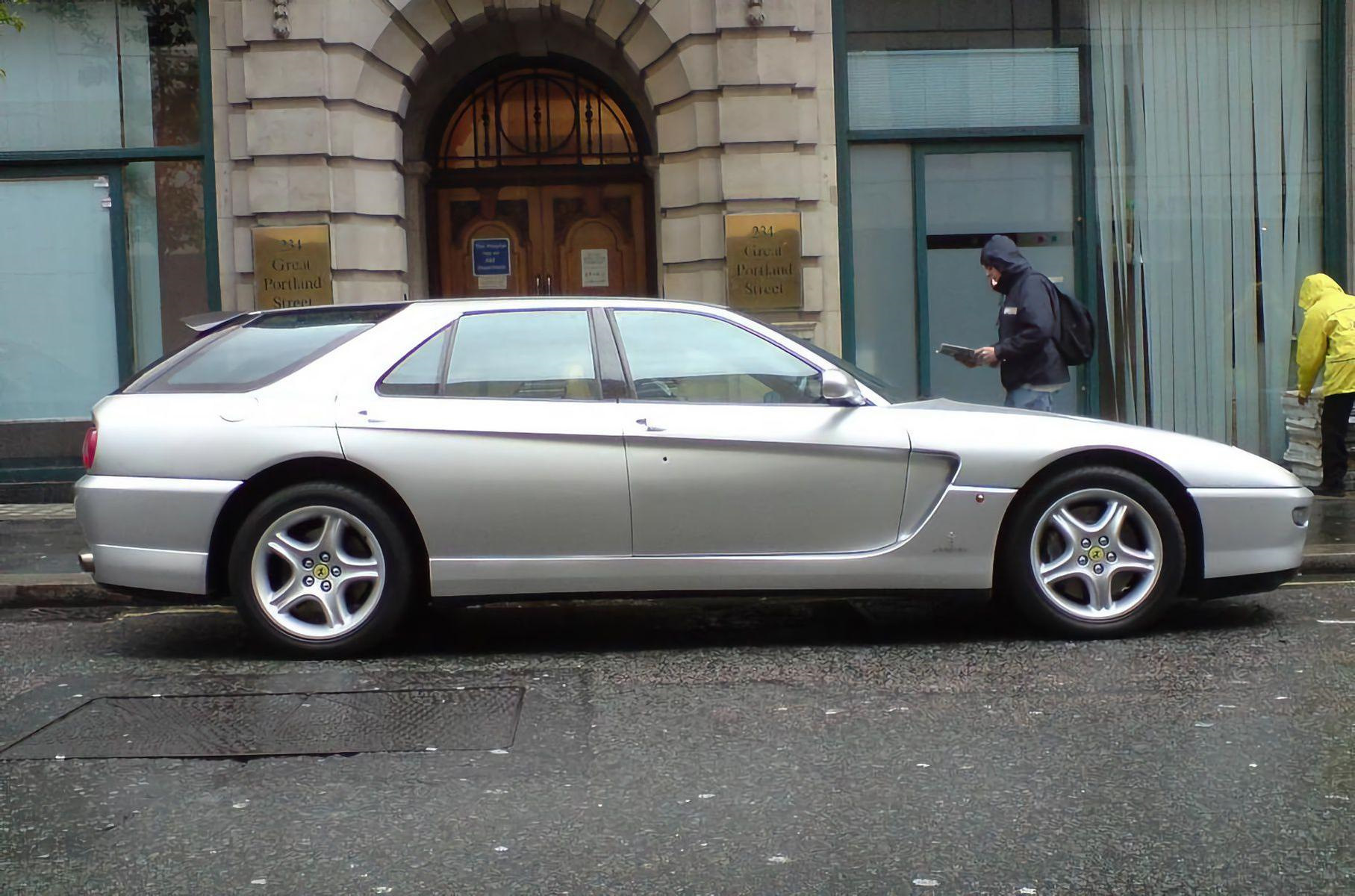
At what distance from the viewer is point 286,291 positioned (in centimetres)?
1180

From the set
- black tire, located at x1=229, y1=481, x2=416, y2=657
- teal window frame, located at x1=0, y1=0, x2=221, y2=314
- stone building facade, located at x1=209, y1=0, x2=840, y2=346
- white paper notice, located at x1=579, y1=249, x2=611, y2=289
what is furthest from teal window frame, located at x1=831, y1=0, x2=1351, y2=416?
black tire, located at x1=229, y1=481, x2=416, y2=657

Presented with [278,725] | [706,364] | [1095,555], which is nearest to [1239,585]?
[1095,555]

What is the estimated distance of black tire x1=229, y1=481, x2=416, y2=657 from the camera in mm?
5789

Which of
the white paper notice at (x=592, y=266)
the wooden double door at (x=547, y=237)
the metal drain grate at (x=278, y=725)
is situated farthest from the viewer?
the white paper notice at (x=592, y=266)

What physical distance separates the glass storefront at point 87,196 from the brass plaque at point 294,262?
624mm

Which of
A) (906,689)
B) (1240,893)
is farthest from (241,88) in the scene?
(1240,893)

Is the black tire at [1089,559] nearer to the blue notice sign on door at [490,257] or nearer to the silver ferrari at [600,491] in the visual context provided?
the silver ferrari at [600,491]

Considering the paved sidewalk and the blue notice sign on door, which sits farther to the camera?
the blue notice sign on door

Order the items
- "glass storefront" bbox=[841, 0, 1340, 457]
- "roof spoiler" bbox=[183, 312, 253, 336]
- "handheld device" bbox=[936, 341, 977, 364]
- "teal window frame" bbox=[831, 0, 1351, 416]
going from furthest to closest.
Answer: "glass storefront" bbox=[841, 0, 1340, 457], "teal window frame" bbox=[831, 0, 1351, 416], "handheld device" bbox=[936, 341, 977, 364], "roof spoiler" bbox=[183, 312, 253, 336]

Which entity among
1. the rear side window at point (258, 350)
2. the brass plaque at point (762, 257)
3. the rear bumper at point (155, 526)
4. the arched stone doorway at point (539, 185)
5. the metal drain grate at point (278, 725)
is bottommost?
the metal drain grate at point (278, 725)

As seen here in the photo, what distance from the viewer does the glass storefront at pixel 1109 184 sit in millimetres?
12250

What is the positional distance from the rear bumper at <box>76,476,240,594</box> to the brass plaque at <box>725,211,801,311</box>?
658cm

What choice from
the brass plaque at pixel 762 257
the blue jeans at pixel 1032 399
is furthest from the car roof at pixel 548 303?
the brass plaque at pixel 762 257

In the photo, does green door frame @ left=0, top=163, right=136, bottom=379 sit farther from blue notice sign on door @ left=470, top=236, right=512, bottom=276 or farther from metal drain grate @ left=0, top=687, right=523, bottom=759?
metal drain grate @ left=0, top=687, right=523, bottom=759
